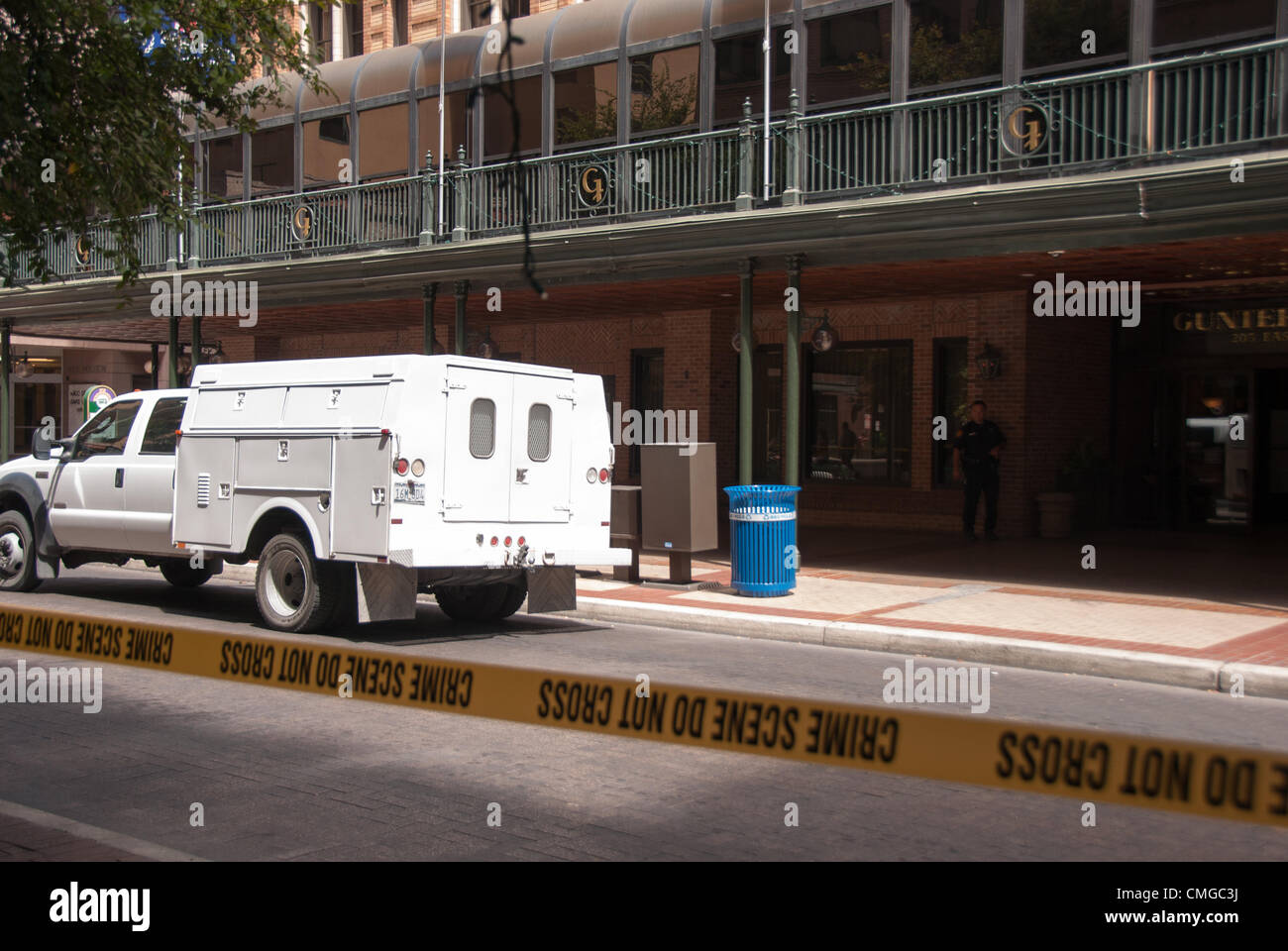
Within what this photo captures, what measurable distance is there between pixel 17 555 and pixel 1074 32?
12682 mm

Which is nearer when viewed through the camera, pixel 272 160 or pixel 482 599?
pixel 482 599

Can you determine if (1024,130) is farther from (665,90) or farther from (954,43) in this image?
(665,90)

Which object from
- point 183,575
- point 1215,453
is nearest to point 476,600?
point 183,575

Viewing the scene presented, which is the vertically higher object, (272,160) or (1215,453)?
(272,160)

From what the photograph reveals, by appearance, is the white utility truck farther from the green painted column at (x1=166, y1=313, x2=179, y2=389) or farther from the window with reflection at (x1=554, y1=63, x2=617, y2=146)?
the green painted column at (x1=166, y1=313, x2=179, y2=389)

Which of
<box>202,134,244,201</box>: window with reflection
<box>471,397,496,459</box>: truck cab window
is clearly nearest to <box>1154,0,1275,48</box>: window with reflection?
<box>471,397,496,459</box>: truck cab window

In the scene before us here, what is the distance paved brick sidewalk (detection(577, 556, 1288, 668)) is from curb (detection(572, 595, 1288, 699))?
280 mm

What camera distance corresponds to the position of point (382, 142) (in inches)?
811

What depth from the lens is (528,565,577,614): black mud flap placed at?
11.0m

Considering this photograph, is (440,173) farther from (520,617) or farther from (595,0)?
(520,617)

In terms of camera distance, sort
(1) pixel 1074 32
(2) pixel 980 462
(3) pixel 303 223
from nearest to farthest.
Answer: (1) pixel 1074 32 < (2) pixel 980 462 < (3) pixel 303 223

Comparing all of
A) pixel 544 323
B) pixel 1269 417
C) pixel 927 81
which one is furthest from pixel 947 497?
pixel 544 323

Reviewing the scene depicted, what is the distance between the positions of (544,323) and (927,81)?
1108 centimetres

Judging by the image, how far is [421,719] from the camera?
7594 millimetres
